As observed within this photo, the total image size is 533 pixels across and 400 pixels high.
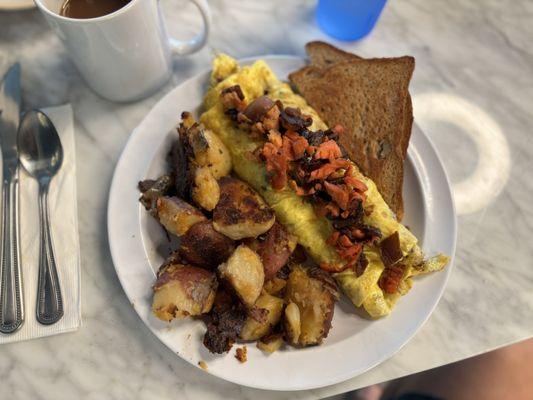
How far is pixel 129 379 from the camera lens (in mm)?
1547

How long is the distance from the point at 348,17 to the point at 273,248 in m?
1.19

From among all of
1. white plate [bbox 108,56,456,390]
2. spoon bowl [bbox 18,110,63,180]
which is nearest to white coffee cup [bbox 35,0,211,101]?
white plate [bbox 108,56,456,390]

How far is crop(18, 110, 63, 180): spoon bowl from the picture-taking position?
1709mm

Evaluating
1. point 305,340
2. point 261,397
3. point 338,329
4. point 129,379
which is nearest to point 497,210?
point 338,329

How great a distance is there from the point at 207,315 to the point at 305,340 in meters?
0.33

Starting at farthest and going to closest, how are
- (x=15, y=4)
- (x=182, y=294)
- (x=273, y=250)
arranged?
(x=15, y=4)
(x=273, y=250)
(x=182, y=294)

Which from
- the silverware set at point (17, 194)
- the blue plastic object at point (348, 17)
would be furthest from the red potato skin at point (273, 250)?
the blue plastic object at point (348, 17)

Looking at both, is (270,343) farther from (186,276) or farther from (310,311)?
(186,276)

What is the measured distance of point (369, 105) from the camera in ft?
5.75

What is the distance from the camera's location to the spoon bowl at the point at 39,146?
1.71 m

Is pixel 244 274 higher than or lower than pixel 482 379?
higher

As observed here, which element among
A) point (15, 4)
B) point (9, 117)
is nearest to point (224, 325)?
point (9, 117)

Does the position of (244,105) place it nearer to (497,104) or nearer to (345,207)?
(345,207)

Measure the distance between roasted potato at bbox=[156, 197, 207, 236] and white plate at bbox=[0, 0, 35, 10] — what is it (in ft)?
3.89
